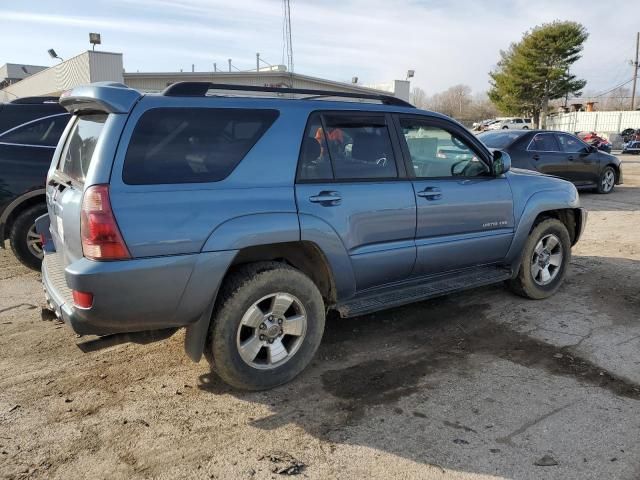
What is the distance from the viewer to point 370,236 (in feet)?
12.6

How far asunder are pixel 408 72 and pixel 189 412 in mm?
27903

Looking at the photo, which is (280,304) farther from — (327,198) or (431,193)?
(431,193)

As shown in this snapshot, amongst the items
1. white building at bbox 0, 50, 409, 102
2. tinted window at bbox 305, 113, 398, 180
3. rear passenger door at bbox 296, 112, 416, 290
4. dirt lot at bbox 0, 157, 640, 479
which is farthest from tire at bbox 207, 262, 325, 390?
white building at bbox 0, 50, 409, 102

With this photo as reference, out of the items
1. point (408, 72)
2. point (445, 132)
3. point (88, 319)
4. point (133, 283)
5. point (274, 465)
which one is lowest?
point (274, 465)

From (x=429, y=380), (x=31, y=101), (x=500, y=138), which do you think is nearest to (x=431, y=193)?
(x=429, y=380)

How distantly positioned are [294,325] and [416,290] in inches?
46.7

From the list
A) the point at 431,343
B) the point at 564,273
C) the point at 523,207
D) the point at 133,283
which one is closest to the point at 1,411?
the point at 133,283

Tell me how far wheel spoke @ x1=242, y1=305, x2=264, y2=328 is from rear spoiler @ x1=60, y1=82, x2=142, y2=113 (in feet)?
4.60

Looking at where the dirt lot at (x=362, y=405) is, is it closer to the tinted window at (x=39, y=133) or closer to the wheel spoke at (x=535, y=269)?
the wheel spoke at (x=535, y=269)

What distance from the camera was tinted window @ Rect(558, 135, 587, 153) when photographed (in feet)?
38.9

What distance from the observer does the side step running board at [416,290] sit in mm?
3855

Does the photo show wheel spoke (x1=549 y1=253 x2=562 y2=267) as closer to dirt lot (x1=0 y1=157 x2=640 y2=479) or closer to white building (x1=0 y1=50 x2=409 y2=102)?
dirt lot (x1=0 y1=157 x2=640 y2=479)

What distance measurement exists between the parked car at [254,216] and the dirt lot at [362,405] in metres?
0.42

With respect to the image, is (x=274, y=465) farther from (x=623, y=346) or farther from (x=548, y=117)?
(x=548, y=117)
